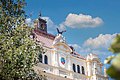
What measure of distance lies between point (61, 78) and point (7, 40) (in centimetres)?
2490

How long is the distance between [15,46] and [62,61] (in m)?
26.0

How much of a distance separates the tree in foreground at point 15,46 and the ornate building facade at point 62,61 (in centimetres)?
2040

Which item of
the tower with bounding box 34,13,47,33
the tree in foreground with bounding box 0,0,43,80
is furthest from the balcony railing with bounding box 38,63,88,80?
the tree in foreground with bounding box 0,0,43,80

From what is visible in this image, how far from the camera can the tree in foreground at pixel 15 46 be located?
643 inches

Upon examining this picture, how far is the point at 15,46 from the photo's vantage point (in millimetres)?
16969

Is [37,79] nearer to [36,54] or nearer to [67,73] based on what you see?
[36,54]

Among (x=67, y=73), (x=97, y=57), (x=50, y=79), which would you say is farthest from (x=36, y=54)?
(x=97, y=57)

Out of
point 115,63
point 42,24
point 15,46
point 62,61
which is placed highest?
point 42,24

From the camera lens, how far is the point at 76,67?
4478 cm

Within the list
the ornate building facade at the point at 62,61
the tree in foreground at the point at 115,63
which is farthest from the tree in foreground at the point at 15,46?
the ornate building facade at the point at 62,61

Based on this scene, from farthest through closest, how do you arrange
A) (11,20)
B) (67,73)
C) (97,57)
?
1. (97,57)
2. (67,73)
3. (11,20)

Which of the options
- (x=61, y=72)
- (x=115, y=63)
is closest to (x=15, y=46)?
(x=115, y=63)

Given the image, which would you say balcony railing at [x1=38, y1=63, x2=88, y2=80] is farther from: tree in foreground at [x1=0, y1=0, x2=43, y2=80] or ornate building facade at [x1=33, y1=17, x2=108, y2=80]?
tree in foreground at [x1=0, y1=0, x2=43, y2=80]

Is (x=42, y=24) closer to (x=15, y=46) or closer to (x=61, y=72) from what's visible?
(x=61, y=72)
